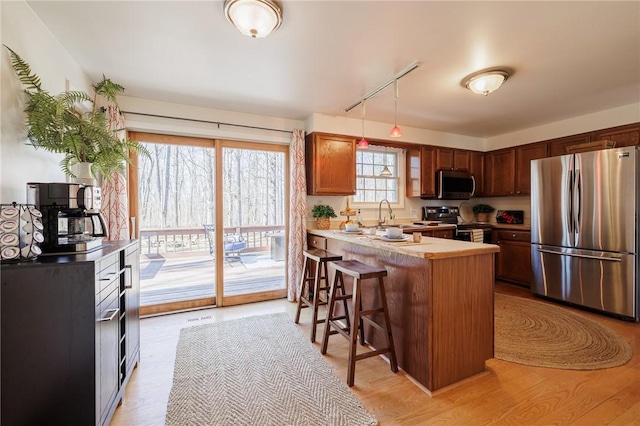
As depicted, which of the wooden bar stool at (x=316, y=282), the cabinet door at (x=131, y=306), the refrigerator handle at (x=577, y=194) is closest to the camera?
the cabinet door at (x=131, y=306)

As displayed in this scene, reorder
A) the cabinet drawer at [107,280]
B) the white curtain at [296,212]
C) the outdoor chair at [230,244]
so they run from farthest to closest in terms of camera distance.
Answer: the white curtain at [296,212]
the outdoor chair at [230,244]
the cabinet drawer at [107,280]

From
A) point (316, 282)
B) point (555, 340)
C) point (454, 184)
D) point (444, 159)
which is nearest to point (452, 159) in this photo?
point (444, 159)

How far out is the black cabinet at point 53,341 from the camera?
3.74ft

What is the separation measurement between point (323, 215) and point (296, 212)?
15.0 inches

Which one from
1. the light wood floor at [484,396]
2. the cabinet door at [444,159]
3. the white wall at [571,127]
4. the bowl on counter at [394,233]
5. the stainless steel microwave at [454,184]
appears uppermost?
the white wall at [571,127]

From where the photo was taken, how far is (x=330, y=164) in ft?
12.0

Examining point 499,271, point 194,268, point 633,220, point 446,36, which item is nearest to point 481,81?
point 446,36

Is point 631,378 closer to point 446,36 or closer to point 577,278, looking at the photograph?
point 577,278

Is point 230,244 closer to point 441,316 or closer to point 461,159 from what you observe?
point 441,316

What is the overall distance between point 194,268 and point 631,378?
4198 mm

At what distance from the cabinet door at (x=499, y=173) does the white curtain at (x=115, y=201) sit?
215 inches

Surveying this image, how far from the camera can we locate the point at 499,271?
14.5 feet

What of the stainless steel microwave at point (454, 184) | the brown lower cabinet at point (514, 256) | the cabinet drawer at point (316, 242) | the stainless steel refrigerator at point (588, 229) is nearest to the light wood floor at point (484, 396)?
the stainless steel refrigerator at point (588, 229)

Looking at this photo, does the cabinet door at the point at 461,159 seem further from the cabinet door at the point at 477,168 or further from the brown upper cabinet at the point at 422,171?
the brown upper cabinet at the point at 422,171
